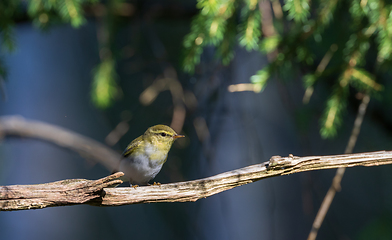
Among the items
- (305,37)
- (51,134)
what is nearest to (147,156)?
(305,37)

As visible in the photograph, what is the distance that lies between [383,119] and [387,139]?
5.3 inches

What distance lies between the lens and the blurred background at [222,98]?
5.20 feet

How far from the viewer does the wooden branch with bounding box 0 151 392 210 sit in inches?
37.7

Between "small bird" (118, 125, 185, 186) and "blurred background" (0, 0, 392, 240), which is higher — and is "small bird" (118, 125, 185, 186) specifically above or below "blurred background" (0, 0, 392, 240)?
below

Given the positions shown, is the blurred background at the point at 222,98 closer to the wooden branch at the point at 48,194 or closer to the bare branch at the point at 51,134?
the bare branch at the point at 51,134

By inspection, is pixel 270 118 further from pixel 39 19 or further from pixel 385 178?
pixel 39 19

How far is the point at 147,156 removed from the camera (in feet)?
5.46

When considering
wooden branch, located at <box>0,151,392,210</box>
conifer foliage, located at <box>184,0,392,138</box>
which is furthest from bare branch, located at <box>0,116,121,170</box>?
wooden branch, located at <box>0,151,392,210</box>

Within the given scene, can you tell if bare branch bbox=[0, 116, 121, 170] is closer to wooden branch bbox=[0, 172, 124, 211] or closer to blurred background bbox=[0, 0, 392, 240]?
blurred background bbox=[0, 0, 392, 240]

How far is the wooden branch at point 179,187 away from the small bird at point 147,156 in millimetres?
566

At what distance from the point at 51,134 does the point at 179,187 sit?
1842 millimetres

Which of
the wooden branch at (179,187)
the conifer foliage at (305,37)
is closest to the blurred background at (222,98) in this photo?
the conifer foliage at (305,37)

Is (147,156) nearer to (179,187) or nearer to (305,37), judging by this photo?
(179,187)

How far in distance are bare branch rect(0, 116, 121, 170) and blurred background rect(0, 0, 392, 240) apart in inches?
5.3
